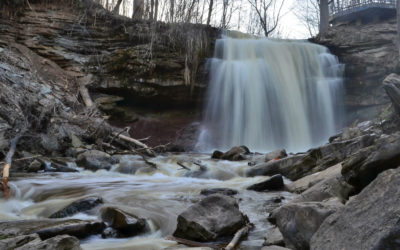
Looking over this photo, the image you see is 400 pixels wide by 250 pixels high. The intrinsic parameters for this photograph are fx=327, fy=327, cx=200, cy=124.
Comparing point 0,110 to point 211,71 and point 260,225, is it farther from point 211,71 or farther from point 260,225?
point 211,71

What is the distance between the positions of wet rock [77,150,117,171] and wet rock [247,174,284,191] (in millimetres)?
3147

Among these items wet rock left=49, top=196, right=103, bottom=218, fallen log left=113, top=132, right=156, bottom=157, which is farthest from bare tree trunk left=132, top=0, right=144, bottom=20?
wet rock left=49, top=196, right=103, bottom=218

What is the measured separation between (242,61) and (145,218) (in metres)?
10.4

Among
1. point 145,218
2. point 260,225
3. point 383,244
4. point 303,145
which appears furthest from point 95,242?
point 303,145

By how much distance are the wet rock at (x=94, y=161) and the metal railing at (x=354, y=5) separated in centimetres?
1708

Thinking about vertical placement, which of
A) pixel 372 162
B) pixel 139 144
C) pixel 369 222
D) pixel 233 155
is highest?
pixel 372 162

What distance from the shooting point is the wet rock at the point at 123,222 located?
290 centimetres

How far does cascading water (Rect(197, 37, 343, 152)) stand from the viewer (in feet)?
39.5

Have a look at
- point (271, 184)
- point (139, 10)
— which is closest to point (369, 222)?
point (271, 184)

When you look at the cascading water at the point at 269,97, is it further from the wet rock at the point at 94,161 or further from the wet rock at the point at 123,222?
the wet rock at the point at 123,222

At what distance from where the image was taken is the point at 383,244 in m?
1.41

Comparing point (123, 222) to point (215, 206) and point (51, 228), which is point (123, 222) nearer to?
point (51, 228)

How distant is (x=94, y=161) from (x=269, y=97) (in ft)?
25.7

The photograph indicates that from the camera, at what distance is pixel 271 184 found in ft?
15.5
